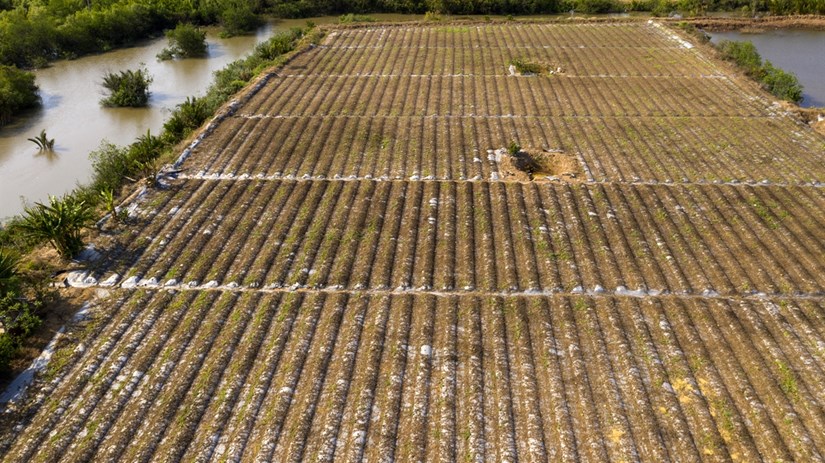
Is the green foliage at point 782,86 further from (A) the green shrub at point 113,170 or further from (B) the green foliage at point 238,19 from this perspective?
(B) the green foliage at point 238,19

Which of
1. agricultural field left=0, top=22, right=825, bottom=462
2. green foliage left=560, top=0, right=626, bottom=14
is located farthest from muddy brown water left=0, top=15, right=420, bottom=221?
green foliage left=560, top=0, right=626, bottom=14

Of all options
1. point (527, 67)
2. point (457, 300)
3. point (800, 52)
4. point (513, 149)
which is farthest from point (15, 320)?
point (800, 52)

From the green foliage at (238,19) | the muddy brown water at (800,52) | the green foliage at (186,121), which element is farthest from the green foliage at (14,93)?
the muddy brown water at (800,52)

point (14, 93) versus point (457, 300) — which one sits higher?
point (14, 93)

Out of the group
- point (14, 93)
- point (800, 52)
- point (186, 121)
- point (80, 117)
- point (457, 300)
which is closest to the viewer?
point (457, 300)

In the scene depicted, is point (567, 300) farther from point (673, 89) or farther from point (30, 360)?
point (673, 89)

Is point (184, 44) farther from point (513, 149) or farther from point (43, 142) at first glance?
point (513, 149)

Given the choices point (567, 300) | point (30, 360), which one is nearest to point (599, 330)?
point (567, 300)
